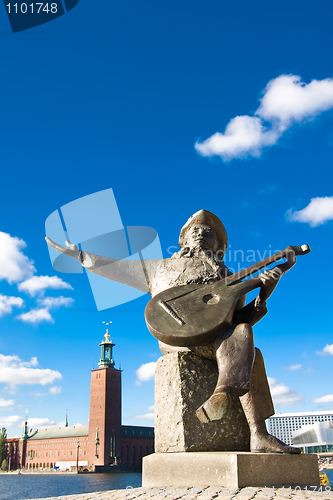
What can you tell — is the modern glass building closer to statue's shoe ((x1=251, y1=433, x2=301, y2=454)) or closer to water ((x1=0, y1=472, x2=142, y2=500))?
water ((x1=0, y1=472, x2=142, y2=500))

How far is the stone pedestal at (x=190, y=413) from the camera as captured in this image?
9.48 ft

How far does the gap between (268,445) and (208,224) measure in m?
1.86

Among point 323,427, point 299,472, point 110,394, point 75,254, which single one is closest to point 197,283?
point 75,254

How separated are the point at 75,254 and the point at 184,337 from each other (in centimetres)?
149

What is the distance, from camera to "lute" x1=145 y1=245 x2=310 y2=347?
279 cm

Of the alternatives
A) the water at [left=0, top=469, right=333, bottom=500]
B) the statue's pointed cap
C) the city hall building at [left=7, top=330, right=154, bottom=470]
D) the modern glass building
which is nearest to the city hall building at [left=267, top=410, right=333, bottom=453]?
the modern glass building

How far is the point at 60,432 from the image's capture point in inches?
3164

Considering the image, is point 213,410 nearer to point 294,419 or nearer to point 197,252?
point 197,252

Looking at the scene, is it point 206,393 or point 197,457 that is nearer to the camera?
point 197,457

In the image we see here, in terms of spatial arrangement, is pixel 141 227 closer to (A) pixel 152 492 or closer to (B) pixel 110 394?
(A) pixel 152 492

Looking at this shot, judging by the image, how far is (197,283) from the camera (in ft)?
11.0

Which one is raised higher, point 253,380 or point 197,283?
point 197,283

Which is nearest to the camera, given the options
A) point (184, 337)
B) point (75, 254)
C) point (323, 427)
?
point (184, 337)

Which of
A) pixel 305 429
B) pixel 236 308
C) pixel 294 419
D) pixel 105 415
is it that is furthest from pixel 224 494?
pixel 294 419
